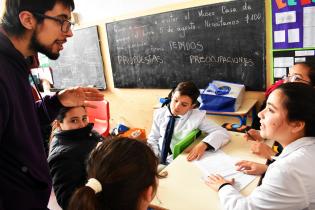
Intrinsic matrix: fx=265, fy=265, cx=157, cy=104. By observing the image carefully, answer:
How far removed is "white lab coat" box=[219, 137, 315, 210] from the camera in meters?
1.05

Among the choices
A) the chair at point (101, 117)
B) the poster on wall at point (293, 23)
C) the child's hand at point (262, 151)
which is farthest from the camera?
the chair at point (101, 117)

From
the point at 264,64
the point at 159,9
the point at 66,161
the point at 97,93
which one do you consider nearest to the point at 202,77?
the point at 264,64

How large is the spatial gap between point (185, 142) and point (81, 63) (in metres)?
3.12

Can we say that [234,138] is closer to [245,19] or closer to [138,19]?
[245,19]

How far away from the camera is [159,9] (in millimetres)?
3443

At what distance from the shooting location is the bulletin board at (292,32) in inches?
101

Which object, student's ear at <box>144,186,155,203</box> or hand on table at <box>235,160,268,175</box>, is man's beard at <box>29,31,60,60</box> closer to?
student's ear at <box>144,186,155,203</box>

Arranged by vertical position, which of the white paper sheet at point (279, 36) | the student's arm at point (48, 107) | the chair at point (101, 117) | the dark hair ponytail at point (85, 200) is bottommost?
the chair at point (101, 117)

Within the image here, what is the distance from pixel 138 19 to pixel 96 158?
3.01 meters

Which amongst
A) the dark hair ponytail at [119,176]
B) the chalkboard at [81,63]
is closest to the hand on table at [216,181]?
the dark hair ponytail at [119,176]

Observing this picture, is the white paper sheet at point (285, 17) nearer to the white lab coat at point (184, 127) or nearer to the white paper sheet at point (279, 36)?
the white paper sheet at point (279, 36)

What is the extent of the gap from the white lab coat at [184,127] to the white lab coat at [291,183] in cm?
75

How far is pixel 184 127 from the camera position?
2242 mm

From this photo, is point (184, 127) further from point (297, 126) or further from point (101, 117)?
point (101, 117)
